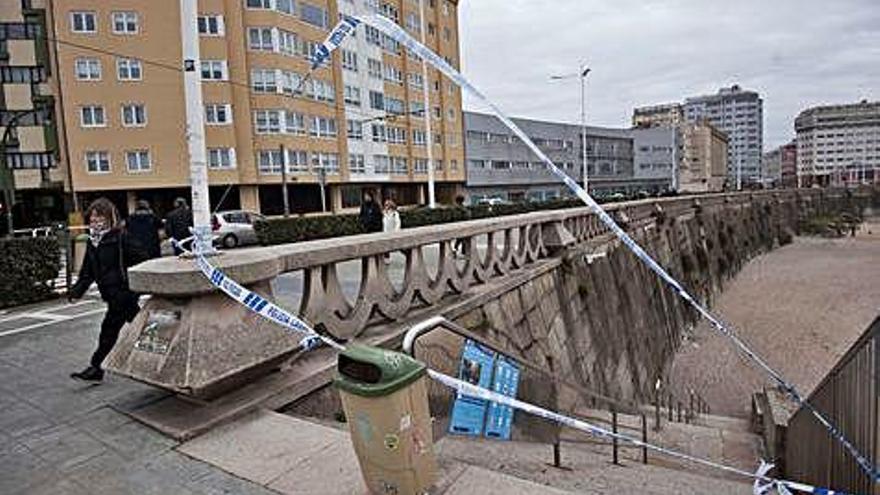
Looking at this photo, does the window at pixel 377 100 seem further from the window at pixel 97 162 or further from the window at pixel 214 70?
the window at pixel 97 162

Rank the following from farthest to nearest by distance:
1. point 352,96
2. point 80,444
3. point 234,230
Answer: point 352,96, point 234,230, point 80,444

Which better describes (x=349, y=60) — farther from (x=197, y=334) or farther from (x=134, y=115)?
(x=197, y=334)

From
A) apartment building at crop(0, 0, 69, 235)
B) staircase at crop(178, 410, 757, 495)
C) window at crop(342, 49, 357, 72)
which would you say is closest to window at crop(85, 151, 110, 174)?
apartment building at crop(0, 0, 69, 235)

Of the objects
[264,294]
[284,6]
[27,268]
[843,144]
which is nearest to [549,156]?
[284,6]

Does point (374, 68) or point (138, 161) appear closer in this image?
point (138, 161)

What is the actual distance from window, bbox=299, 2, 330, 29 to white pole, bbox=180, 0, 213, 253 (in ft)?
118

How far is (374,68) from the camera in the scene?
4516 cm

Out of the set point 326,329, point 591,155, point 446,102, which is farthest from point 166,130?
point 591,155

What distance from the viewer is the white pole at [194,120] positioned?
185 inches

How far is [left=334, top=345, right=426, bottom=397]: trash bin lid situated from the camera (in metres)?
2.55

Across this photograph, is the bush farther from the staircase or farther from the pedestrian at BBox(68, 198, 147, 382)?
the staircase

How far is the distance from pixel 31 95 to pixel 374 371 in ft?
132

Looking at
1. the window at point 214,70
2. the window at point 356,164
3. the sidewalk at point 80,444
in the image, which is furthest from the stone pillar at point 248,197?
the sidewalk at point 80,444

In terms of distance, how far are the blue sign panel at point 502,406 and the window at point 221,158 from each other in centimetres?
3163
